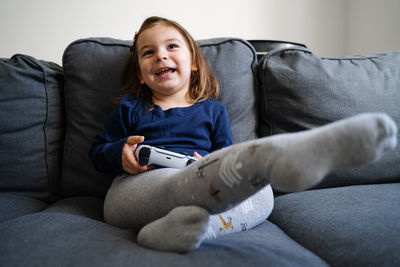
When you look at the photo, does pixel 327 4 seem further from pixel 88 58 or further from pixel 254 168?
pixel 254 168

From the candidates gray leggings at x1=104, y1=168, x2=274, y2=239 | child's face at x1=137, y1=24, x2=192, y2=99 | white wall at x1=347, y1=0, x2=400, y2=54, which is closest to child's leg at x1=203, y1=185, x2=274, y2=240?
gray leggings at x1=104, y1=168, x2=274, y2=239

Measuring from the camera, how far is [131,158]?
2.51ft

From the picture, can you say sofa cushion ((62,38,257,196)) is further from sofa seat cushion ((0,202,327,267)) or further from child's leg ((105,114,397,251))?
child's leg ((105,114,397,251))

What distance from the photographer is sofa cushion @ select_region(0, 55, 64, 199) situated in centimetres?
96

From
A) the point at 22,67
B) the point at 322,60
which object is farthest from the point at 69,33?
the point at 322,60

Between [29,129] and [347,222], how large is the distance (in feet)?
3.32

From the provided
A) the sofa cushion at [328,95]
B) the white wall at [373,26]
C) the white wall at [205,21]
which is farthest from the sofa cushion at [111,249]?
the white wall at [373,26]

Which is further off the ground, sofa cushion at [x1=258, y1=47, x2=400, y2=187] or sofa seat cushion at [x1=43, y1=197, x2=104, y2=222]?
sofa cushion at [x1=258, y1=47, x2=400, y2=187]

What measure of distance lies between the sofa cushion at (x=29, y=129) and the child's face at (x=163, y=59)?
37cm

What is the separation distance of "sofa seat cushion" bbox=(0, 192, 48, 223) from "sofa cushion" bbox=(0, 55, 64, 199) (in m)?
0.04

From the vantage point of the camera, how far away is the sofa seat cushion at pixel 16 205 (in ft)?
2.68

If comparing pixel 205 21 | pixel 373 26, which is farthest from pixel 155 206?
pixel 373 26

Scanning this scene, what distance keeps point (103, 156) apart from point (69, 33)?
994mm

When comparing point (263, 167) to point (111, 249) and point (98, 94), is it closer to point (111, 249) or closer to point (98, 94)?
point (111, 249)
